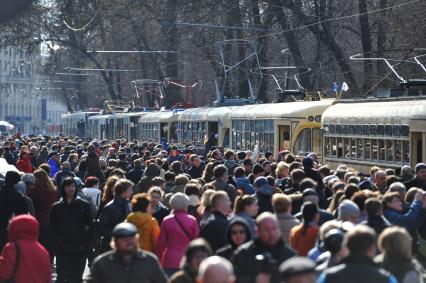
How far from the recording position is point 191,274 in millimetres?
9664

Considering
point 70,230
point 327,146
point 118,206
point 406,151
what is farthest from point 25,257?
point 327,146

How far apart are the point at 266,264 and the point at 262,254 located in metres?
0.29

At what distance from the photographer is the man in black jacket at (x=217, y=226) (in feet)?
42.3

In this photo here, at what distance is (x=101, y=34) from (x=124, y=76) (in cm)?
1545

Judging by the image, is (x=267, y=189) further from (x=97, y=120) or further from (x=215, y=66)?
(x=97, y=120)

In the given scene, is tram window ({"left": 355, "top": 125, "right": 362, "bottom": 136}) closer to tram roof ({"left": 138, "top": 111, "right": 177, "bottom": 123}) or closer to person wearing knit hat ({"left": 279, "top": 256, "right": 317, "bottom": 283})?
person wearing knit hat ({"left": 279, "top": 256, "right": 317, "bottom": 283})

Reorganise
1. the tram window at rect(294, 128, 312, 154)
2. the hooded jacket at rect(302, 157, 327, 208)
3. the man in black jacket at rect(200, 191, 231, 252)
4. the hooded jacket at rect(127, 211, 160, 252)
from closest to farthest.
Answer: the man in black jacket at rect(200, 191, 231, 252) < the hooded jacket at rect(127, 211, 160, 252) < the hooded jacket at rect(302, 157, 327, 208) < the tram window at rect(294, 128, 312, 154)

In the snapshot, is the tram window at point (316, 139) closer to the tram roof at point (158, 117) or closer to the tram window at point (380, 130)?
the tram window at point (380, 130)

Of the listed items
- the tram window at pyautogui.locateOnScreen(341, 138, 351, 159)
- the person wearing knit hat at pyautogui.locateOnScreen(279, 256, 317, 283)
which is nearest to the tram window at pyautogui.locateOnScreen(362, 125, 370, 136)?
the tram window at pyautogui.locateOnScreen(341, 138, 351, 159)

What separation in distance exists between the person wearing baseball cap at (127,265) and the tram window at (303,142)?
25.7m

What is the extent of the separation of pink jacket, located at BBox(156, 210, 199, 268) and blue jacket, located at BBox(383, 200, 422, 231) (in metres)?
1.96

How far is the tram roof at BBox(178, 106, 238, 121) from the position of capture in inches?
1841

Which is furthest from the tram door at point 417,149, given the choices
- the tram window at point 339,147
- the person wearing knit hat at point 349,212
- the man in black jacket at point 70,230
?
the person wearing knit hat at point 349,212

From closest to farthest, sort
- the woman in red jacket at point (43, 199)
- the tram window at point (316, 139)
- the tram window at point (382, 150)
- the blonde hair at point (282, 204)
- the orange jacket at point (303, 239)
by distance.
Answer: the orange jacket at point (303, 239) → the blonde hair at point (282, 204) → the woman in red jacket at point (43, 199) → the tram window at point (382, 150) → the tram window at point (316, 139)
